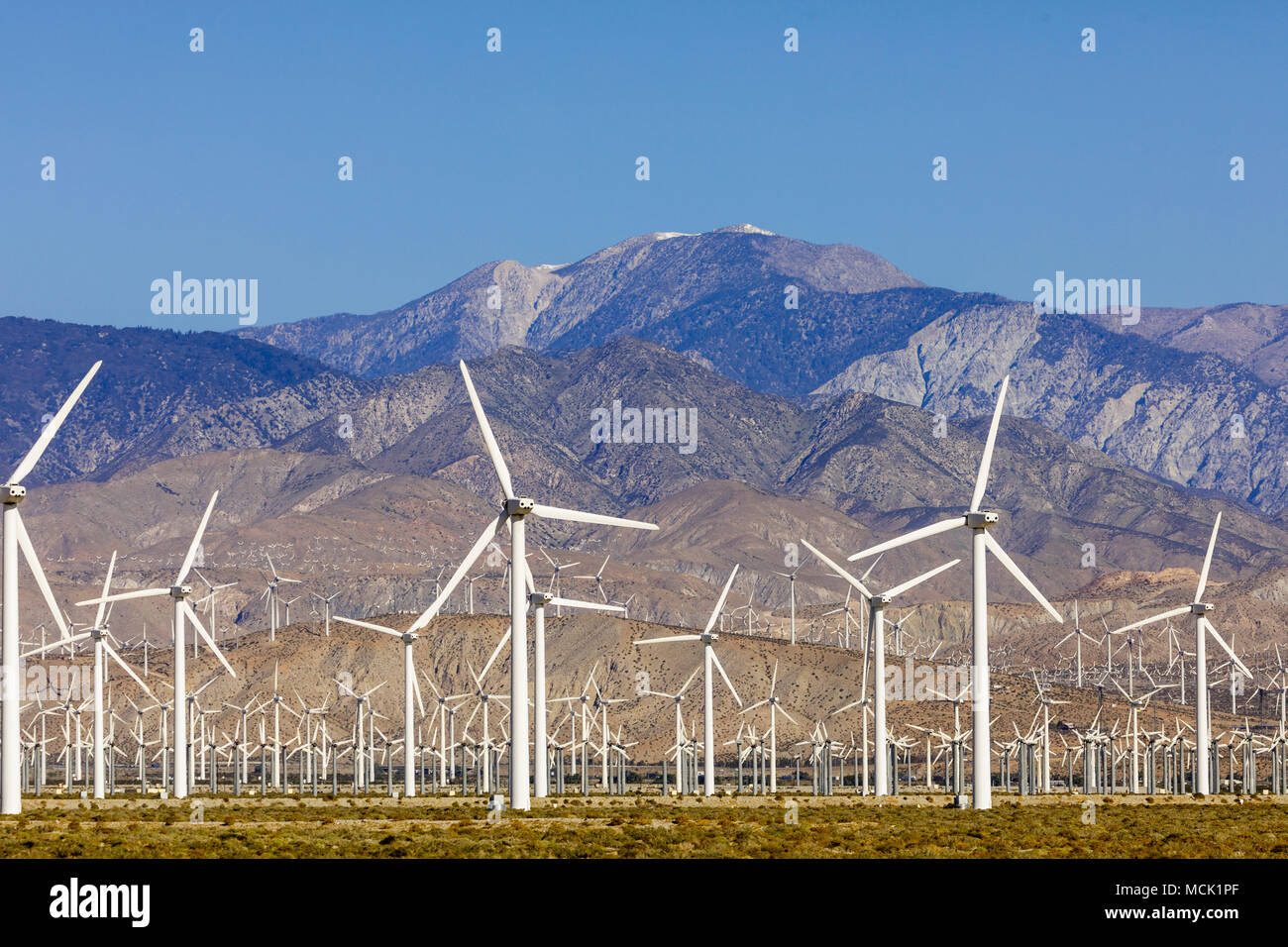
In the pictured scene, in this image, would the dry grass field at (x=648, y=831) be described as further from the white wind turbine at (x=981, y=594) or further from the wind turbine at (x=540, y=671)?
the white wind turbine at (x=981, y=594)

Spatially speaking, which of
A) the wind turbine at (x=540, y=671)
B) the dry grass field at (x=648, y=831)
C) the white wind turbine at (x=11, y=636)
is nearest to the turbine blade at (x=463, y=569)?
the wind turbine at (x=540, y=671)

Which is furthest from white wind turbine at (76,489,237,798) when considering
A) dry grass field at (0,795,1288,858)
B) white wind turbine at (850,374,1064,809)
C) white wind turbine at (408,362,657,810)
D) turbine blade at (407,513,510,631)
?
white wind turbine at (850,374,1064,809)

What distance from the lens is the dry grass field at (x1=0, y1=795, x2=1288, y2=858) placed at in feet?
195

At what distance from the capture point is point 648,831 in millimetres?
70125

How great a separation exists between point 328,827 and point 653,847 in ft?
69.1

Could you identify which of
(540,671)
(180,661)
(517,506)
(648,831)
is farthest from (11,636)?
(180,661)

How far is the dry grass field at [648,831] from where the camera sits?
59438mm

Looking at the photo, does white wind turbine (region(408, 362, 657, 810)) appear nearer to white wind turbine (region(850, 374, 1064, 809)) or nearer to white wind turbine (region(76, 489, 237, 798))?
white wind turbine (region(850, 374, 1064, 809))

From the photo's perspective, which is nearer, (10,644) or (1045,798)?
(10,644)

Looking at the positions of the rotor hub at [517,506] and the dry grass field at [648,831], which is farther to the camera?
the rotor hub at [517,506]
